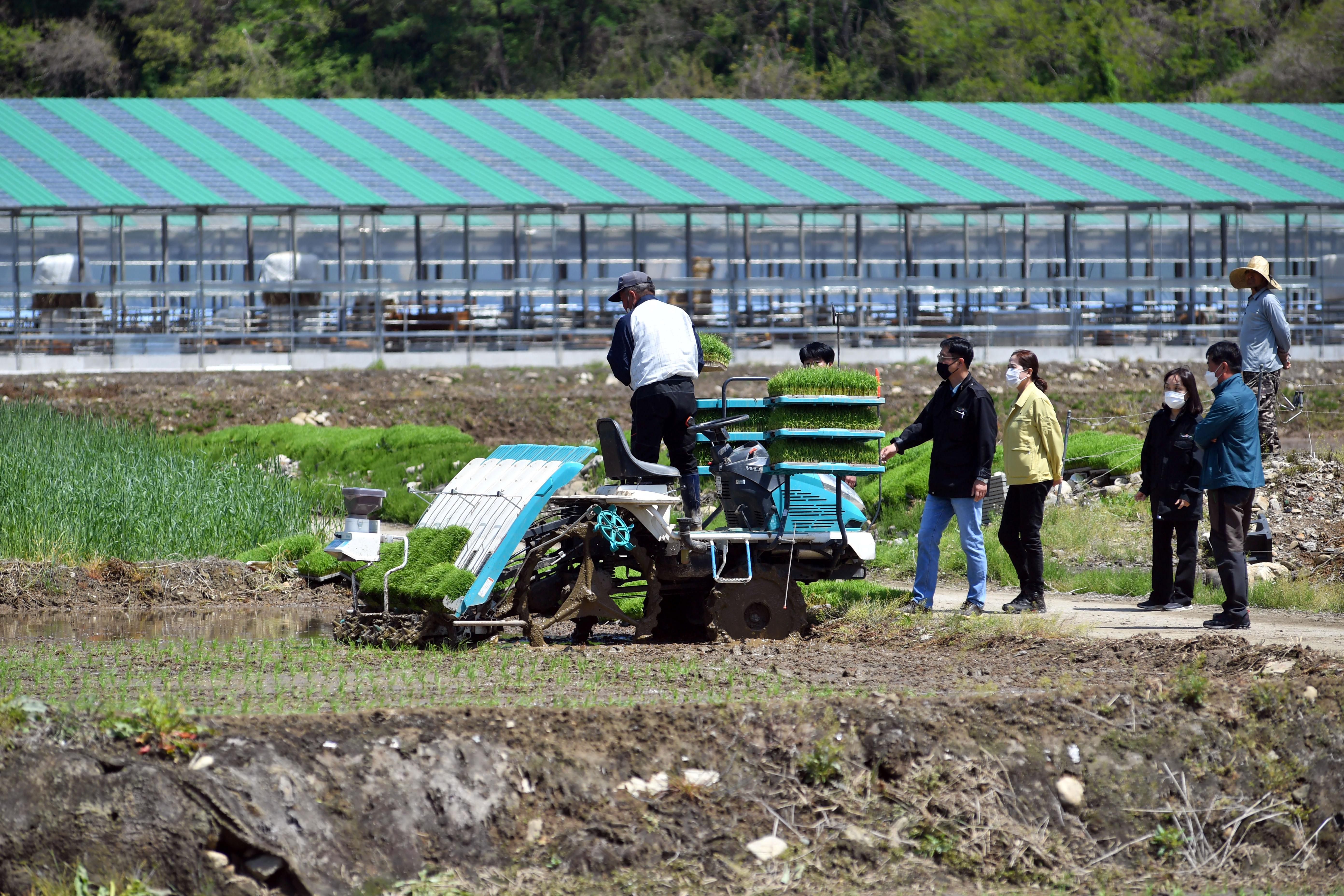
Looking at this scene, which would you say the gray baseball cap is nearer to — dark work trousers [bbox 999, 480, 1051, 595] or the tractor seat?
the tractor seat

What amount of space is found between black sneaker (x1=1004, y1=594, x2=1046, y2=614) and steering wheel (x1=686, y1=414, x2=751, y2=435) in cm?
253

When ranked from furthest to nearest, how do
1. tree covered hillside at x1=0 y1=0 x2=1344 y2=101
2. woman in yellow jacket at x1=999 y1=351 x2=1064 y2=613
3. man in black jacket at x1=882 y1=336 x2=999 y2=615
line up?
1. tree covered hillside at x1=0 y1=0 x2=1344 y2=101
2. woman in yellow jacket at x1=999 y1=351 x2=1064 y2=613
3. man in black jacket at x1=882 y1=336 x2=999 y2=615

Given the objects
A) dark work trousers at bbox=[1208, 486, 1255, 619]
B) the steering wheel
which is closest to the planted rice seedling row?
the steering wheel

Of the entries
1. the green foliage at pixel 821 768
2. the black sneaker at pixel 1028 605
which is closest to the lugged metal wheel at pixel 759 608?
the black sneaker at pixel 1028 605

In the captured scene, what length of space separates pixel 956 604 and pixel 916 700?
4667 mm

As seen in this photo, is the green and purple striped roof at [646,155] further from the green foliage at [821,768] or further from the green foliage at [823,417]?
the green foliage at [821,768]

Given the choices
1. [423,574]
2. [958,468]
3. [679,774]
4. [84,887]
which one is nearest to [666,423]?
[423,574]

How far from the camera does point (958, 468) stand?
35.6 ft

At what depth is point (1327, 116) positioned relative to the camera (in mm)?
40531

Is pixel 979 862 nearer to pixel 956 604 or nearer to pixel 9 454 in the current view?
pixel 956 604

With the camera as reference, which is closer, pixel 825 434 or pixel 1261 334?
pixel 825 434

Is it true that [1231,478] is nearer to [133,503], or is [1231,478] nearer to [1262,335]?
[1262,335]

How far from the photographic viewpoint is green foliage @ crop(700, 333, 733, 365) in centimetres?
1076

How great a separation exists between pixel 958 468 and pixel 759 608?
5.89ft
